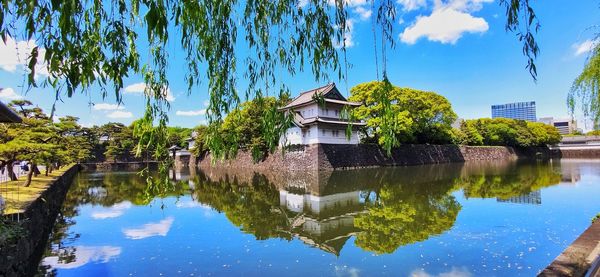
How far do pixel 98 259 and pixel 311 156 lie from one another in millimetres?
17670

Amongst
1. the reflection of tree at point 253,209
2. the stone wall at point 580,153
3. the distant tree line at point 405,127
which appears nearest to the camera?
the distant tree line at point 405,127

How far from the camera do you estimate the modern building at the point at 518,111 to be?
325ft

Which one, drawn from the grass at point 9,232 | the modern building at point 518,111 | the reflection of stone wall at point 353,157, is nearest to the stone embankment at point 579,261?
the grass at point 9,232

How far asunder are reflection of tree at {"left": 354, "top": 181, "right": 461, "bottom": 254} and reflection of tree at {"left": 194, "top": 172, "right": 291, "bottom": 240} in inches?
67.3

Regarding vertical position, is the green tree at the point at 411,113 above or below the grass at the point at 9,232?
above

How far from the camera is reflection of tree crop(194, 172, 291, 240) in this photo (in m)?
7.03

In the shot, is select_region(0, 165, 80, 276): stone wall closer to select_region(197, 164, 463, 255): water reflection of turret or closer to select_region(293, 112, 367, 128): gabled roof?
select_region(197, 164, 463, 255): water reflection of turret

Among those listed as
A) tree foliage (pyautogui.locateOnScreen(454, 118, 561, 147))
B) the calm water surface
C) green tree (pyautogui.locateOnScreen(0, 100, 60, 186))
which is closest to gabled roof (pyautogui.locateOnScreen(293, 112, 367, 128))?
the calm water surface

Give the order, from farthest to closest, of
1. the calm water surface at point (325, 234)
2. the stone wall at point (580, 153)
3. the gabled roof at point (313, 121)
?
the stone wall at point (580, 153) < the gabled roof at point (313, 121) < the calm water surface at point (325, 234)

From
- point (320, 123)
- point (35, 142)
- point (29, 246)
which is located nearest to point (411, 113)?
point (320, 123)

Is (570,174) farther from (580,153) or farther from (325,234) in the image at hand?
(580,153)

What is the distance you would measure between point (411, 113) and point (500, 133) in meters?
19.3

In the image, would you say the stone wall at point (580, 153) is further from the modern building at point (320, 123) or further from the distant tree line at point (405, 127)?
the modern building at point (320, 123)

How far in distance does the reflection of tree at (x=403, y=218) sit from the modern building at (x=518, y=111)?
105926 mm
